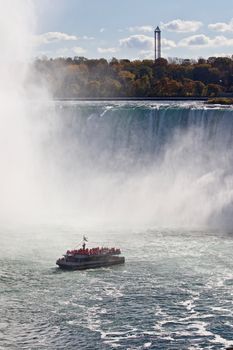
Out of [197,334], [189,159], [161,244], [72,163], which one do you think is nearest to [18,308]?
[197,334]

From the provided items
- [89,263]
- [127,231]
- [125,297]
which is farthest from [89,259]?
[127,231]

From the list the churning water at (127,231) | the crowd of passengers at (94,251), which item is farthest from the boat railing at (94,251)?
the churning water at (127,231)

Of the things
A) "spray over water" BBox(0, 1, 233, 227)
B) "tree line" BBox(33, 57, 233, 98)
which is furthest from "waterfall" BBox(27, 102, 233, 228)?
"tree line" BBox(33, 57, 233, 98)

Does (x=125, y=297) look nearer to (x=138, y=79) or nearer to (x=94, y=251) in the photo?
(x=94, y=251)

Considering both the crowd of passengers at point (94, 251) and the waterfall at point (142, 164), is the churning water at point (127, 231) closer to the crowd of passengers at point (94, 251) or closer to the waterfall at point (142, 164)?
the waterfall at point (142, 164)

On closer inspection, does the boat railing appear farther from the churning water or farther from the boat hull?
the churning water

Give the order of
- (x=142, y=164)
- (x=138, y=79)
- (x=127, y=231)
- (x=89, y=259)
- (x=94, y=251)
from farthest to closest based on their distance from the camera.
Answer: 1. (x=138, y=79)
2. (x=142, y=164)
3. (x=127, y=231)
4. (x=94, y=251)
5. (x=89, y=259)

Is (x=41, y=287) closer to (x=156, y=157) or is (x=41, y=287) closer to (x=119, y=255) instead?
(x=119, y=255)
